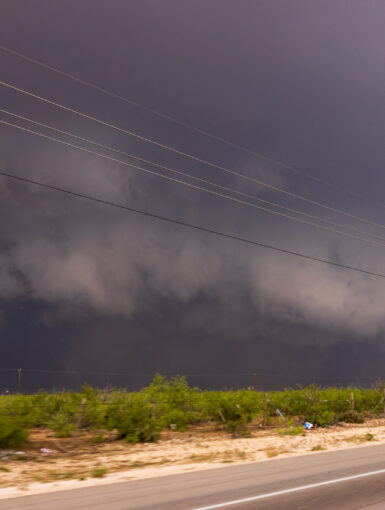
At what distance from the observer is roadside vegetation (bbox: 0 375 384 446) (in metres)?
18.8

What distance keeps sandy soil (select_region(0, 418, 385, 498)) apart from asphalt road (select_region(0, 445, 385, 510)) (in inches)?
45.4

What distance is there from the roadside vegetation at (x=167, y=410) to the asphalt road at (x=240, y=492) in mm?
7158

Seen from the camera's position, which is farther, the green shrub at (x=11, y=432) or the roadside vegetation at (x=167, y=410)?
the roadside vegetation at (x=167, y=410)

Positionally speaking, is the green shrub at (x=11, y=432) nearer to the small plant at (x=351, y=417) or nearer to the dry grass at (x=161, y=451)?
the dry grass at (x=161, y=451)

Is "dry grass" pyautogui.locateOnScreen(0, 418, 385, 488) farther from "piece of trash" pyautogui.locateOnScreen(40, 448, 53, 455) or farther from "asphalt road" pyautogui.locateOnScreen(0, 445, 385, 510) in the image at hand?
"asphalt road" pyautogui.locateOnScreen(0, 445, 385, 510)

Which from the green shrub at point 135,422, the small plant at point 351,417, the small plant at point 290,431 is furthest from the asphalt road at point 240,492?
the small plant at point 351,417

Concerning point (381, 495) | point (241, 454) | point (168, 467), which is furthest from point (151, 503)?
point (241, 454)

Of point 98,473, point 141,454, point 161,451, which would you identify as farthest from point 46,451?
point 98,473

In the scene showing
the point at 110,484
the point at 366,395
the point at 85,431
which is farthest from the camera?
the point at 366,395

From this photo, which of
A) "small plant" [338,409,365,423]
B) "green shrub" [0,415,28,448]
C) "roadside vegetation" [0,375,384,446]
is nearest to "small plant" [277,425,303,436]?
"roadside vegetation" [0,375,384,446]

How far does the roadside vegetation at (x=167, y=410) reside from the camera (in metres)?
18.8

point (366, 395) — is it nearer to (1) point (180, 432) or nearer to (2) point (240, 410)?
(2) point (240, 410)

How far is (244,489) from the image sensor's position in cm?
974

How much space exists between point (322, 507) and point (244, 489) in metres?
2.06
